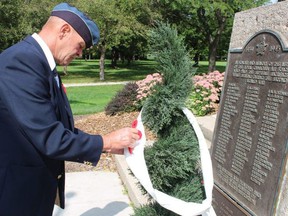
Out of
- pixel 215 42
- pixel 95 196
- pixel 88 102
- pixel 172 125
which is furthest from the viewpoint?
pixel 215 42

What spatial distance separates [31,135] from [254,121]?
2.06 metres

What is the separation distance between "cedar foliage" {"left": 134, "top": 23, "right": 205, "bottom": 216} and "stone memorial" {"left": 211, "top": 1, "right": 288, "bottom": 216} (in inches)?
23.5

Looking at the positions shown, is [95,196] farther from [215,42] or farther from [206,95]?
[215,42]

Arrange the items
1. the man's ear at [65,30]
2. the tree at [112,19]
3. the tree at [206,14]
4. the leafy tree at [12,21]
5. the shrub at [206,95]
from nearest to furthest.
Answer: the man's ear at [65,30] → the shrub at [206,95] → the tree at [206,14] → the leafy tree at [12,21] → the tree at [112,19]

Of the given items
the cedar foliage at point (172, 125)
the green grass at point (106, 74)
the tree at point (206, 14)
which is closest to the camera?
the cedar foliage at point (172, 125)

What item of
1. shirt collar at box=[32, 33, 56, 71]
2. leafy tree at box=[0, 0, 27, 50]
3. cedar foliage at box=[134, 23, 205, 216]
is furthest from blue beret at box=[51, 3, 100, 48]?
leafy tree at box=[0, 0, 27, 50]

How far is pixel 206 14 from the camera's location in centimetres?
2378

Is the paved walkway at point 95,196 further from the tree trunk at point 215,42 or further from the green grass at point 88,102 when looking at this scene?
the tree trunk at point 215,42

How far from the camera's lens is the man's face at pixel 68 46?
215 centimetres

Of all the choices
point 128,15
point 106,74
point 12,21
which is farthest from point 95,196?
point 106,74

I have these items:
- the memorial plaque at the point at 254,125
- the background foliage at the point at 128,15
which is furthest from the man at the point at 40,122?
the background foliage at the point at 128,15

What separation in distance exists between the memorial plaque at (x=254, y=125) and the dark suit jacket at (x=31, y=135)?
154 centimetres

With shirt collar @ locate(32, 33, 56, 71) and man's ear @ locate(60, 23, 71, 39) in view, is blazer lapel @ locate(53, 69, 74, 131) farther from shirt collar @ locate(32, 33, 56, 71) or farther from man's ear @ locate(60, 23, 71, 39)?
man's ear @ locate(60, 23, 71, 39)

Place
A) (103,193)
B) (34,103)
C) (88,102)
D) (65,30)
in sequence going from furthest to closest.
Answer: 1. (88,102)
2. (103,193)
3. (65,30)
4. (34,103)
